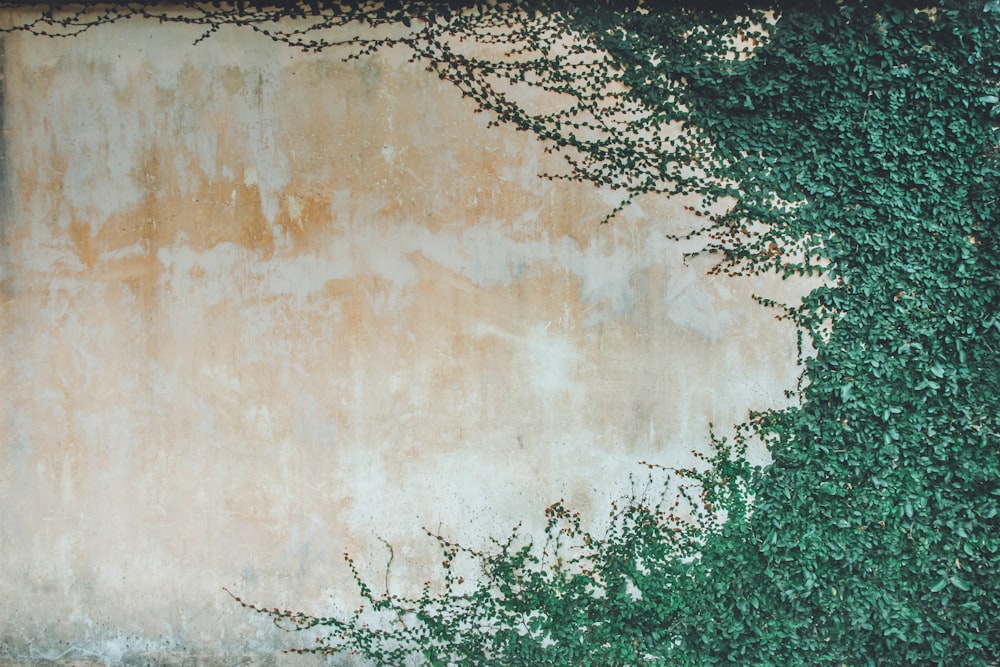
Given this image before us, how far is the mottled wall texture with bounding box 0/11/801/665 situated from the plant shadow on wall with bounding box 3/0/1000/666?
9.2 inches

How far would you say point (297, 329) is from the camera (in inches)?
149

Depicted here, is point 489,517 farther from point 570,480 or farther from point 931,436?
point 931,436

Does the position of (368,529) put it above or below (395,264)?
below

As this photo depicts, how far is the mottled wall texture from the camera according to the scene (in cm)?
376

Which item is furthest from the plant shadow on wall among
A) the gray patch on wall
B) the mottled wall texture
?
the gray patch on wall

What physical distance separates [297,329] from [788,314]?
9.55 feet

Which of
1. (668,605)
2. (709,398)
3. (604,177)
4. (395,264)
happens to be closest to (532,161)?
(604,177)

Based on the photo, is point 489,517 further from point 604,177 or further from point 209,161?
point 209,161

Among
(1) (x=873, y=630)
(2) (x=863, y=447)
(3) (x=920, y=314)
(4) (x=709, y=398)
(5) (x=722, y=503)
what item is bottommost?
(1) (x=873, y=630)

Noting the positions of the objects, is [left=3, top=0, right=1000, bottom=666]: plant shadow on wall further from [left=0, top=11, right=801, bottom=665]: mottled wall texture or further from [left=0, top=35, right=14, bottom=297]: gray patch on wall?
[left=0, top=35, right=14, bottom=297]: gray patch on wall

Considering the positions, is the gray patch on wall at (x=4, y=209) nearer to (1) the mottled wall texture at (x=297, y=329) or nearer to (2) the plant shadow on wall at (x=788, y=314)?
(1) the mottled wall texture at (x=297, y=329)

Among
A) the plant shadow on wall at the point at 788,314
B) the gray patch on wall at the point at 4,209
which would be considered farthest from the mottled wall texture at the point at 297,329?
the plant shadow on wall at the point at 788,314

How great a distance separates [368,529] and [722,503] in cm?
212

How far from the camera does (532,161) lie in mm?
3785
